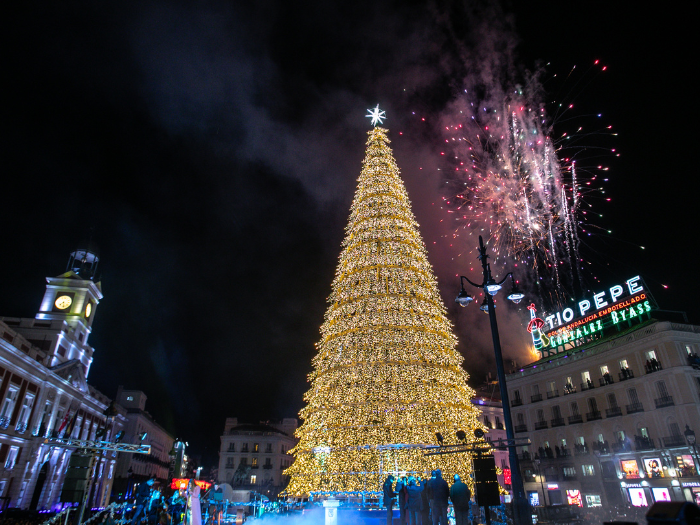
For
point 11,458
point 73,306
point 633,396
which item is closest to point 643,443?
point 633,396

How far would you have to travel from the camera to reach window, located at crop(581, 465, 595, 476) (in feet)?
99.3

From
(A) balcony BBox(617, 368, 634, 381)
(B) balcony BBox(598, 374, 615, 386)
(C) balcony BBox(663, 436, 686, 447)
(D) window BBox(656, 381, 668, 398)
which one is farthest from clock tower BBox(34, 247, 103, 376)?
(D) window BBox(656, 381, 668, 398)

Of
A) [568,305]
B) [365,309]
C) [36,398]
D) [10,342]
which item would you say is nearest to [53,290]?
[36,398]

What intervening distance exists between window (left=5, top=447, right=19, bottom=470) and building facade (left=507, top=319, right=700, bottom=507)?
36.4 m

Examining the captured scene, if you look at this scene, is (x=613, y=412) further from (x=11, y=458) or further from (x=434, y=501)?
(x=11, y=458)

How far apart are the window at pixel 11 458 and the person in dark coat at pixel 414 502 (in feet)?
93.8

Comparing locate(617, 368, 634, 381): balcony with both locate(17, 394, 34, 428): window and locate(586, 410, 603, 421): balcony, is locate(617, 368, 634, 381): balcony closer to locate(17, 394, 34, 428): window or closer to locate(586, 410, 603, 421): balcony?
locate(586, 410, 603, 421): balcony

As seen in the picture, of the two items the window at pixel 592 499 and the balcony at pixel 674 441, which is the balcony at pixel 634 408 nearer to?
the balcony at pixel 674 441

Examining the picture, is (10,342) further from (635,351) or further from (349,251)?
(635,351)

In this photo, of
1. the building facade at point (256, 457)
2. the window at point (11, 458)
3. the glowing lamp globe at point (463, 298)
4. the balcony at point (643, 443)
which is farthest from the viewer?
the building facade at point (256, 457)

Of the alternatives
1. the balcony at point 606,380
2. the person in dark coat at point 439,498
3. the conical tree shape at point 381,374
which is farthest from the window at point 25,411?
the balcony at point 606,380

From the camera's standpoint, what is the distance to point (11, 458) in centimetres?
2630

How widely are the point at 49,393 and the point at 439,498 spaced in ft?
114

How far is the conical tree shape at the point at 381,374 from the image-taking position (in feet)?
57.9
